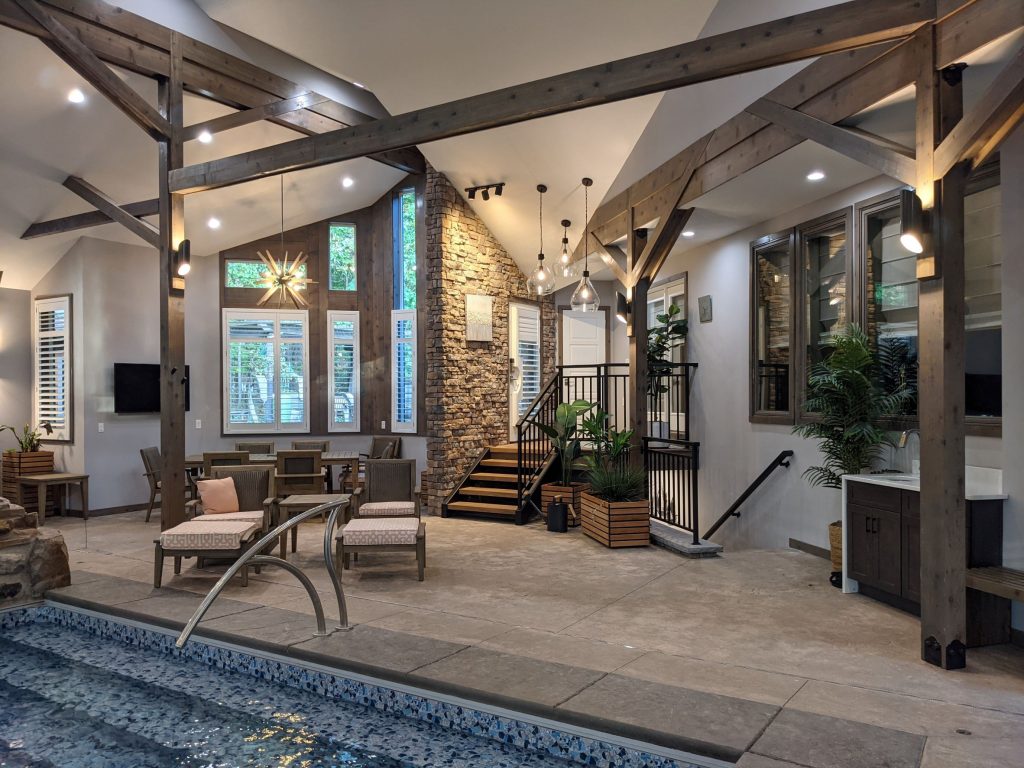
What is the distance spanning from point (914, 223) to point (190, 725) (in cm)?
480

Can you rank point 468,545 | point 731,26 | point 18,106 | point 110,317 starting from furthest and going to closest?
1. point 110,317
2. point 468,545
3. point 18,106
4. point 731,26

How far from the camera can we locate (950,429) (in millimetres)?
3980

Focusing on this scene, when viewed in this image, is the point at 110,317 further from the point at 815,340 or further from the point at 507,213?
the point at 815,340

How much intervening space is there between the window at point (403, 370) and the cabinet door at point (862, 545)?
700cm

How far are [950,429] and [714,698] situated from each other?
192 cm

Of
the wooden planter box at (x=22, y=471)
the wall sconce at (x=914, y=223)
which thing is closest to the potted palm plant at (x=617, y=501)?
the wall sconce at (x=914, y=223)

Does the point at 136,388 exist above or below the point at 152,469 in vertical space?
above

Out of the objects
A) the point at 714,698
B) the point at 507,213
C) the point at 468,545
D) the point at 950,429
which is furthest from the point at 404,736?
the point at 507,213

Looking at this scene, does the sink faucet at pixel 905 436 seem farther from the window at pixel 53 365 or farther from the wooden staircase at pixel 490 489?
the window at pixel 53 365

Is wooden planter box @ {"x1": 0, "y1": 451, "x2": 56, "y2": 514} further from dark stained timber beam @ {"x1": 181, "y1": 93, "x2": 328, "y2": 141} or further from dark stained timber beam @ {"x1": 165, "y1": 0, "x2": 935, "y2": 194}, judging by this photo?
dark stained timber beam @ {"x1": 165, "y1": 0, "x2": 935, "y2": 194}

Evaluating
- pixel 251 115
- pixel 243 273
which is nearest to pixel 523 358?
pixel 243 273

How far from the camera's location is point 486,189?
33.2 ft

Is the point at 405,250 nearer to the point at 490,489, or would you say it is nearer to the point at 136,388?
the point at 490,489

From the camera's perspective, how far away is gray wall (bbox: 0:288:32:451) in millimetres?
10281
